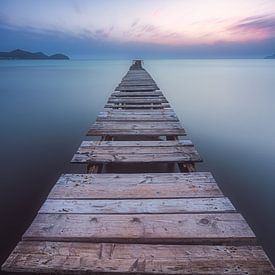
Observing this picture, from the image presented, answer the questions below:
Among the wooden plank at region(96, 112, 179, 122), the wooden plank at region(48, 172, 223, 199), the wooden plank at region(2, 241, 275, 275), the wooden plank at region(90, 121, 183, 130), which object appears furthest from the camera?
the wooden plank at region(96, 112, 179, 122)

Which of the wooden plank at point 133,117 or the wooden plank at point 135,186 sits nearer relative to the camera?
the wooden plank at point 135,186

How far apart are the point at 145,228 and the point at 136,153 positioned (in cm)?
198

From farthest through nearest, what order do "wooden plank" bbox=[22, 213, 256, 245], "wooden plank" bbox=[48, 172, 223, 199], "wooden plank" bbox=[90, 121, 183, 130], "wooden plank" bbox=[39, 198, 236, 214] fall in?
1. "wooden plank" bbox=[90, 121, 183, 130]
2. "wooden plank" bbox=[48, 172, 223, 199]
3. "wooden plank" bbox=[39, 198, 236, 214]
4. "wooden plank" bbox=[22, 213, 256, 245]

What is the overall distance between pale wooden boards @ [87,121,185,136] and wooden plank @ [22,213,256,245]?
3.12 metres

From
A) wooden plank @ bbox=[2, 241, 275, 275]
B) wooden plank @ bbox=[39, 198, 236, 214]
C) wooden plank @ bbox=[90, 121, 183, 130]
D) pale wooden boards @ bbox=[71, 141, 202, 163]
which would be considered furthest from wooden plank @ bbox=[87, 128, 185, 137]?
wooden plank @ bbox=[2, 241, 275, 275]

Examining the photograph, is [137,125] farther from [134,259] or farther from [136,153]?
[134,259]

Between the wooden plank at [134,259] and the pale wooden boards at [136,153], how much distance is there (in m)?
1.93

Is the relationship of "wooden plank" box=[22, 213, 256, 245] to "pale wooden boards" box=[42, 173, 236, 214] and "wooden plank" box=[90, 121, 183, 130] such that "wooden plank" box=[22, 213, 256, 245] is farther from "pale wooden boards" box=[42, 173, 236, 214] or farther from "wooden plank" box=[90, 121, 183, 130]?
"wooden plank" box=[90, 121, 183, 130]

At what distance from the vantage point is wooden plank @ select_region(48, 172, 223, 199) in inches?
120

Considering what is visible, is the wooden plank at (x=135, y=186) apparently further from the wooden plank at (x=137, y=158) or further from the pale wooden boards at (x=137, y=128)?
the pale wooden boards at (x=137, y=128)

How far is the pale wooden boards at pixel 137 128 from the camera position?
18.7 feet

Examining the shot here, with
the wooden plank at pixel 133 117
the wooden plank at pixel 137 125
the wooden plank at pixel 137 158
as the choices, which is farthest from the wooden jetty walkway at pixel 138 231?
the wooden plank at pixel 133 117

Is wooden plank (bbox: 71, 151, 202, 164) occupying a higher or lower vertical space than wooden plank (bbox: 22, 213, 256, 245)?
lower

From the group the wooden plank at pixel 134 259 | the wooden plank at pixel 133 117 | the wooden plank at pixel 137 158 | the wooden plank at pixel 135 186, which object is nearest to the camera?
the wooden plank at pixel 134 259
